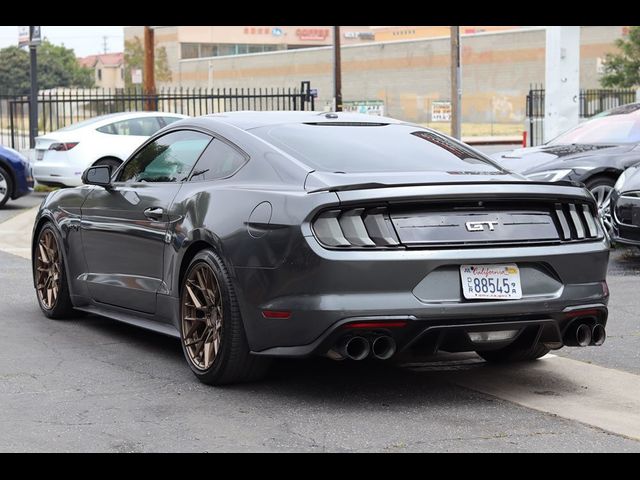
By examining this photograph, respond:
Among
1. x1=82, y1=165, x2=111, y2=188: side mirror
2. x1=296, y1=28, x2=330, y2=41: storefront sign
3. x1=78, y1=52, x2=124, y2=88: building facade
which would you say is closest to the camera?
x1=82, y1=165, x2=111, y2=188: side mirror

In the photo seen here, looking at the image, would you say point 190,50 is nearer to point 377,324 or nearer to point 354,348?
point 354,348

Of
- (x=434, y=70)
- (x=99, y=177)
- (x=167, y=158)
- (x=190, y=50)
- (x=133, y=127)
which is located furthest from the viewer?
(x=190, y=50)

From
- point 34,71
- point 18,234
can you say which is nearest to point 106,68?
point 34,71

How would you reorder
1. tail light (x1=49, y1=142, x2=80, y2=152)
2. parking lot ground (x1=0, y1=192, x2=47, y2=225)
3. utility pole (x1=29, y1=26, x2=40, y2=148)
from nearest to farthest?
parking lot ground (x1=0, y1=192, x2=47, y2=225) < tail light (x1=49, y1=142, x2=80, y2=152) < utility pole (x1=29, y1=26, x2=40, y2=148)

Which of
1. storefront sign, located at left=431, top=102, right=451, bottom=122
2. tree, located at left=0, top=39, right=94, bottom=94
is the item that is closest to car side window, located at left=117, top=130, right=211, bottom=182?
storefront sign, located at left=431, top=102, right=451, bottom=122

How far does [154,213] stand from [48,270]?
200 cm

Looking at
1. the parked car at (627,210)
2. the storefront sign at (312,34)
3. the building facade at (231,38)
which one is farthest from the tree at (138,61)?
the parked car at (627,210)

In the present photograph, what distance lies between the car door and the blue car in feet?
33.4

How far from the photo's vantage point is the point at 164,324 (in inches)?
271

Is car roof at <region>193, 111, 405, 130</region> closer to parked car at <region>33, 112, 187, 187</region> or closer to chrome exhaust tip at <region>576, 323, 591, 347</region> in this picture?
chrome exhaust tip at <region>576, 323, 591, 347</region>

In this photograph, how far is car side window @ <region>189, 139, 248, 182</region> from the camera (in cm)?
652

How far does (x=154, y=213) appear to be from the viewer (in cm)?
686

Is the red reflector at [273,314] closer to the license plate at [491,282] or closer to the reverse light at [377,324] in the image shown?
the reverse light at [377,324]
